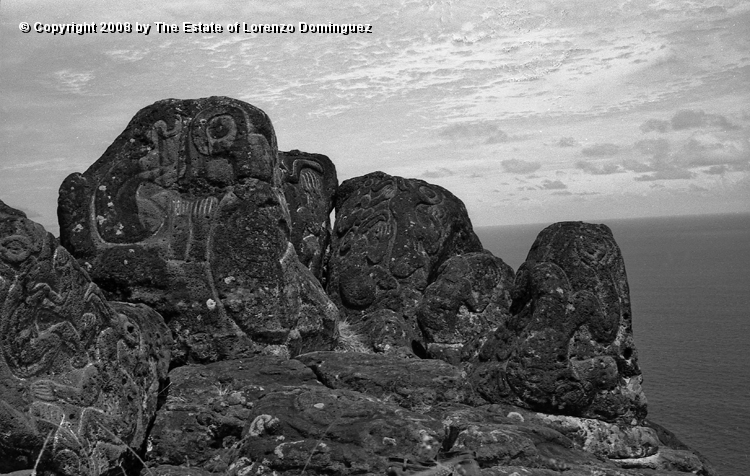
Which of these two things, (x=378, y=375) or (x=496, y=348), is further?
(x=496, y=348)

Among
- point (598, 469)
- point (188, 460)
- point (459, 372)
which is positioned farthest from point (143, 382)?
point (598, 469)

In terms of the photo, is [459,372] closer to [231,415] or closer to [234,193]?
[231,415]

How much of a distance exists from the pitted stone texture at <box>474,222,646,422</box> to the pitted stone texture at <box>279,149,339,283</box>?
23.8ft

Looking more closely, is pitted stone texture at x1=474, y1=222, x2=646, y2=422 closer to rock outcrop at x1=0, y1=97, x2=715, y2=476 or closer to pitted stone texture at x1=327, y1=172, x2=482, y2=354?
rock outcrop at x1=0, y1=97, x2=715, y2=476

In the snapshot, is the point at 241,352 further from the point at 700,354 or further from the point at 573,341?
the point at 700,354

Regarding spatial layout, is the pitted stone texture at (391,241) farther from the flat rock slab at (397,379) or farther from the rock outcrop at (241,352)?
the flat rock slab at (397,379)

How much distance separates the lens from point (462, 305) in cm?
1650

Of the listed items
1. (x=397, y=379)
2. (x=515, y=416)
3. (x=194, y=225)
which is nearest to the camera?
(x=397, y=379)

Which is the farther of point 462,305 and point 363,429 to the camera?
point 462,305

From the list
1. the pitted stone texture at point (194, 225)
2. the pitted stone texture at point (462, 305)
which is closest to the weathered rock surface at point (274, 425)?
the pitted stone texture at point (194, 225)

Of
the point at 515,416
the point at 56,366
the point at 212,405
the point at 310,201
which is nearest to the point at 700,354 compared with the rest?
the point at 310,201

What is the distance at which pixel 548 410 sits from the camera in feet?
38.4

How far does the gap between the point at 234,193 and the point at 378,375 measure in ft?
11.0

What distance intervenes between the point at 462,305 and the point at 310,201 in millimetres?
4797
